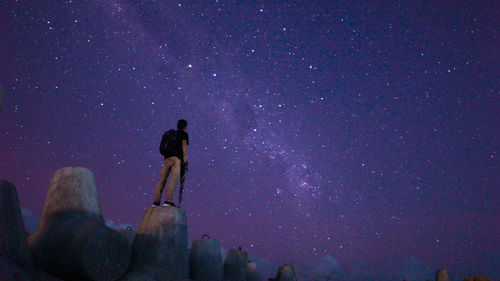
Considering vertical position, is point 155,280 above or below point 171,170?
below

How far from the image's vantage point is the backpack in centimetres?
696

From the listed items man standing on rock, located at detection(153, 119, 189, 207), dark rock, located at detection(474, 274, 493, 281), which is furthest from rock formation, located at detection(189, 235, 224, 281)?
dark rock, located at detection(474, 274, 493, 281)

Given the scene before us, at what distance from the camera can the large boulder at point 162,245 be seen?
19.3 feet

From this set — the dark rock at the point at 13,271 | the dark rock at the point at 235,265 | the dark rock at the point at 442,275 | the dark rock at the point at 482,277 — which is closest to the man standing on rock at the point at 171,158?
the dark rock at the point at 13,271

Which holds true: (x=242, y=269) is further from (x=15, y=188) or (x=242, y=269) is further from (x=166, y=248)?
(x=15, y=188)

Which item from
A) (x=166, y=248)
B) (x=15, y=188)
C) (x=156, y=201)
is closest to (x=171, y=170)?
(x=156, y=201)

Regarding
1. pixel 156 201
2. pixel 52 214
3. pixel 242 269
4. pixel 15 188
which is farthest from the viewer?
pixel 242 269

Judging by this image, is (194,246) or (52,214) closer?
(52,214)

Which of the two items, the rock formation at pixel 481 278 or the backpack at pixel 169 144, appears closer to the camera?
the backpack at pixel 169 144

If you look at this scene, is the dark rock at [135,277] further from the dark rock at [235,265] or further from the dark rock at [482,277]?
the dark rock at [482,277]

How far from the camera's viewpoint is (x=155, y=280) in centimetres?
568

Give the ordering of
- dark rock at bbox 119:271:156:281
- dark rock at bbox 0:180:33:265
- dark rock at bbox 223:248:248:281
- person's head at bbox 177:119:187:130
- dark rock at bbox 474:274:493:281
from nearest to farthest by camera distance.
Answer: dark rock at bbox 0:180:33:265
dark rock at bbox 119:271:156:281
person's head at bbox 177:119:187:130
dark rock at bbox 223:248:248:281
dark rock at bbox 474:274:493:281

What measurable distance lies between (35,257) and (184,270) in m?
2.27

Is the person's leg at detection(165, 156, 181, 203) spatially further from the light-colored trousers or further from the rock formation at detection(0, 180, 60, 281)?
the rock formation at detection(0, 180, 60, 281)
